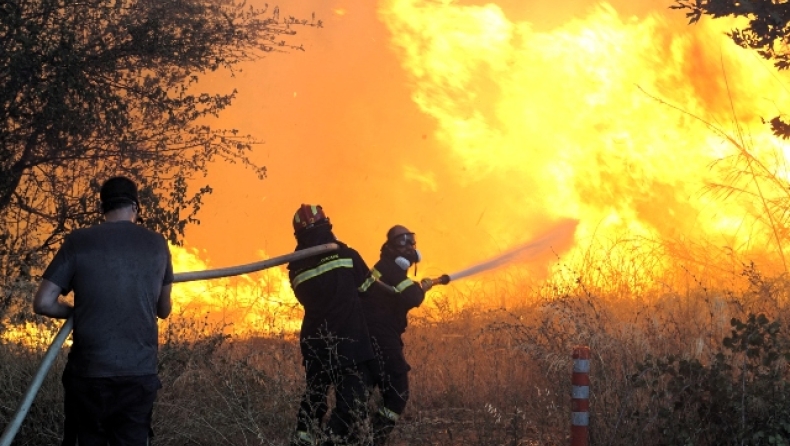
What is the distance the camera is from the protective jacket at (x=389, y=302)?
7.99 meters

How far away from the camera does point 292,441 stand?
727 cm

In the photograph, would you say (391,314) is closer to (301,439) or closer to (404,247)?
(404,247)

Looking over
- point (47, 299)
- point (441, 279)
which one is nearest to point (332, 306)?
point (441, 279)

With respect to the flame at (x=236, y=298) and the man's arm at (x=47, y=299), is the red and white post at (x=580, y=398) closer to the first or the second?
the man's arm at (x=47, y=299)

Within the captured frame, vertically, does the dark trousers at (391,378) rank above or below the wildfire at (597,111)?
below

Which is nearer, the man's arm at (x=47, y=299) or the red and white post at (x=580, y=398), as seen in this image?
the man's arm at (x=47, y=299)

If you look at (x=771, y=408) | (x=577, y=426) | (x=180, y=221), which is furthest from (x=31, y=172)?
(x=771, y=408)

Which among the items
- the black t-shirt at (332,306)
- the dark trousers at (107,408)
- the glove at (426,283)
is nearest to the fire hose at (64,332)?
the black t-shirt at (332,306)

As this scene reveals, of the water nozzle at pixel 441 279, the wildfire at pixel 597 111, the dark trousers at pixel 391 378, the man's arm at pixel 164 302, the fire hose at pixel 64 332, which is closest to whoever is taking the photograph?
the man's arm at pixel 164 302

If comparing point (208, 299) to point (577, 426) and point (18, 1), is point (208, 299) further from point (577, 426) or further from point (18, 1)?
point (577, 426)

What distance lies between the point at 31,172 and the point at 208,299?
2489 mm

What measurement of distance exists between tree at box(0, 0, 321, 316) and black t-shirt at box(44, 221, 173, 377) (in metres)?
4.79

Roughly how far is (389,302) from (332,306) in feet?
2.42

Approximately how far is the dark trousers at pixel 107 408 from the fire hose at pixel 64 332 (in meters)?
0.36
